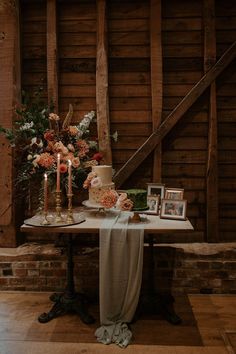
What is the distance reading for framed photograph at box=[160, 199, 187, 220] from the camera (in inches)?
106

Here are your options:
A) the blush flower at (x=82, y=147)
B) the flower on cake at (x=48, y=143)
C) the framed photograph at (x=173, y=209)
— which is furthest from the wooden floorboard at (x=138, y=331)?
the blush flower at (x=82, y=147)

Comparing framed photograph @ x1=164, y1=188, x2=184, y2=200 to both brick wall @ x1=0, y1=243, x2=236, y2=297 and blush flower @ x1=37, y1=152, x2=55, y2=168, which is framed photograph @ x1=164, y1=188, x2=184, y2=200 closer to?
brick wall @ x1=0, y1=243, x2=236, y2=297

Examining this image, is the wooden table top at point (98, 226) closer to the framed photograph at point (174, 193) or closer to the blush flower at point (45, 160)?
the framed photograph at point (174, 193)

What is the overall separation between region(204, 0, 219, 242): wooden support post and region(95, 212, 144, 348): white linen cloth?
1126 millimetres

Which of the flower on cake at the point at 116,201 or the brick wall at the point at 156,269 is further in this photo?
the brick wall at the point at 156,269

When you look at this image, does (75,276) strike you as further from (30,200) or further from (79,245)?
Answer: (30,200)

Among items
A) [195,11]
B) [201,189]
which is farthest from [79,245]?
[195,11]

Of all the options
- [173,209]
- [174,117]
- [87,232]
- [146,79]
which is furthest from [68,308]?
[146,79]

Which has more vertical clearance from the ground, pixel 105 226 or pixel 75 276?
pixel 105 226

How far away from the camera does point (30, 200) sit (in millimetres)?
3428

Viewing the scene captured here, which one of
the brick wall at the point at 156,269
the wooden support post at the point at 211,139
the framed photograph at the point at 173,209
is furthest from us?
the wooden support post at the point at 211,139

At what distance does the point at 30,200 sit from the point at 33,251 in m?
0.48

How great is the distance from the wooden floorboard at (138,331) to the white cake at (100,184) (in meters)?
0.93

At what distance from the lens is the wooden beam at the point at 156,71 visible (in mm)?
3334
